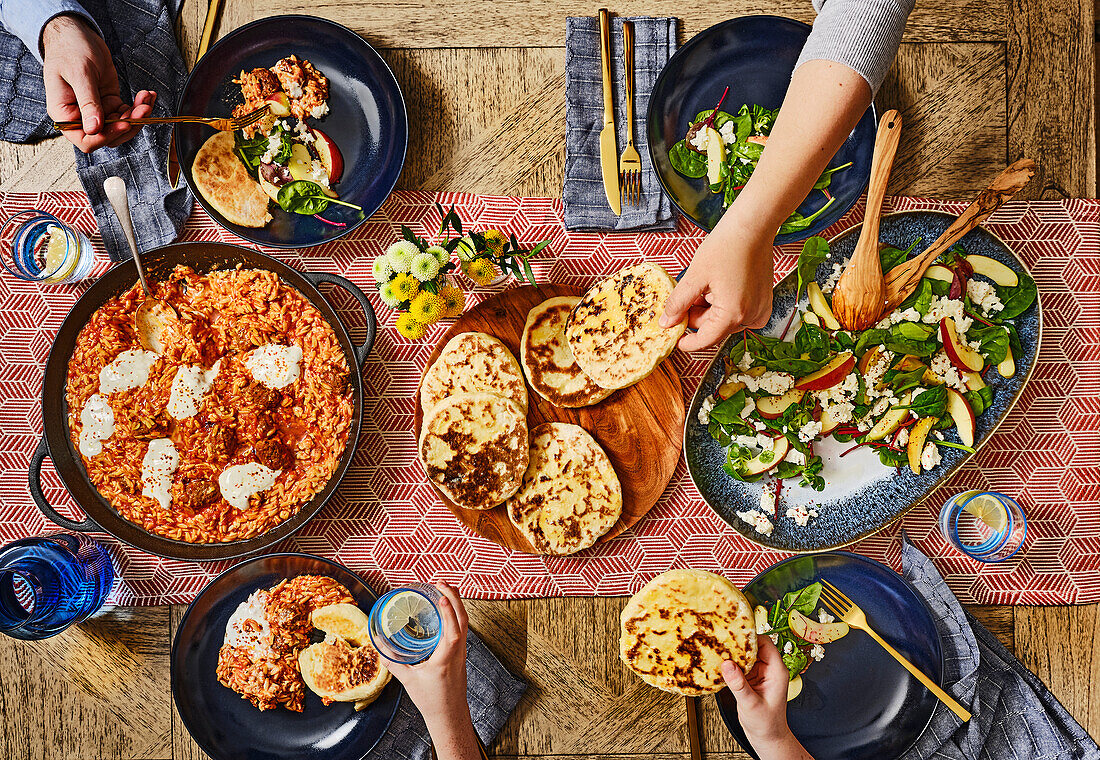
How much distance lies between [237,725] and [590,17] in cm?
303

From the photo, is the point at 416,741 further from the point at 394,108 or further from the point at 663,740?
the point at 394,108

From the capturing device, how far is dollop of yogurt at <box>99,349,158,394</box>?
2.50 meters

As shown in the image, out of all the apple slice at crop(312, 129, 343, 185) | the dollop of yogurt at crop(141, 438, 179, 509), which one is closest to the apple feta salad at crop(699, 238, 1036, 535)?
the apple slice at crop(312, 129, 343, 185)

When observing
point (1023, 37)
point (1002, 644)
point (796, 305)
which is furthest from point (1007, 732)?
point (1023, 37)

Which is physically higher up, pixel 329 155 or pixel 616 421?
pixel 329 155

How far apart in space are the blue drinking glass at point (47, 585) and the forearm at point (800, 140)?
8.40ft

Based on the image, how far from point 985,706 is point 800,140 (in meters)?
2.22

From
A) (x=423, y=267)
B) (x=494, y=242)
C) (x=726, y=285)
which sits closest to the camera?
(x=726, y=285)

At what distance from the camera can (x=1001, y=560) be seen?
2576 mm

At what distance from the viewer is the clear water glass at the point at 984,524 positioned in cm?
250

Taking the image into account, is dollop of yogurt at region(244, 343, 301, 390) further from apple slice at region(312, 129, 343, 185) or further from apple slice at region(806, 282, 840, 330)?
apple slice at region(806, 282, 840, 330)

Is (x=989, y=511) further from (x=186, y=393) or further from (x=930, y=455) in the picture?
(x=186, y=393)

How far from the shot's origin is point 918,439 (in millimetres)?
2469

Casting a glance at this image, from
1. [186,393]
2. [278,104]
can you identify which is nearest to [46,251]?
[186,393]
